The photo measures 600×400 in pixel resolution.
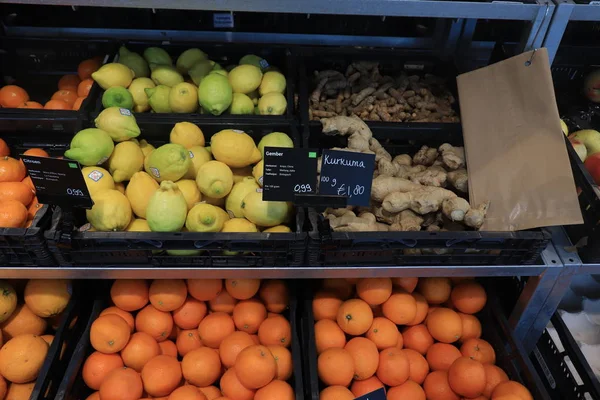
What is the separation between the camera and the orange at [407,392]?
1.37 metres

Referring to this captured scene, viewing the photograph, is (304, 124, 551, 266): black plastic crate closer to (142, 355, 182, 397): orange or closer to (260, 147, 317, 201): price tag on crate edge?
(260, 147, 317, 201): price tag on crate edge

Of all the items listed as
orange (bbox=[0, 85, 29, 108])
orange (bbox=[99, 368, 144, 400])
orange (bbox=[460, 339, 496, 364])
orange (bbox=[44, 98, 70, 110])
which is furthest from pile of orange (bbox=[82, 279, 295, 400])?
orange (bbox=[0, 85, 29, 108])

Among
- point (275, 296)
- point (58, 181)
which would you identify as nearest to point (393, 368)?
point (275, 296)

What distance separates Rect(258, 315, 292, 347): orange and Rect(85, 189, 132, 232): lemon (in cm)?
52

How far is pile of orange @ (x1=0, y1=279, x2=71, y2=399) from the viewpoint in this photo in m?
1.37

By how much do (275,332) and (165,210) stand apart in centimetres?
51

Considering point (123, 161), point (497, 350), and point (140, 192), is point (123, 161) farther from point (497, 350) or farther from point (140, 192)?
point (497, 350)

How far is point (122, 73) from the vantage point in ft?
5.40

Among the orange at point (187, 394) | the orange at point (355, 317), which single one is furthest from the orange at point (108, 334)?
the orange at point (355, 317)

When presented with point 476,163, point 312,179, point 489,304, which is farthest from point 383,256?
point 489,304

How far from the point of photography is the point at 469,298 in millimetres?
1557

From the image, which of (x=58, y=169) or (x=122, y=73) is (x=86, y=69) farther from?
(x=58, y=169)

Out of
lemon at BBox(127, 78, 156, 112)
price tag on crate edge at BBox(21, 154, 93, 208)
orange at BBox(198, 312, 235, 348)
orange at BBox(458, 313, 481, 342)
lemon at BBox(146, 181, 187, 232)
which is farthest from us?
lemon at BBox(127, 78, 156, 112)

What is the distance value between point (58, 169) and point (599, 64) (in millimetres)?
2030
